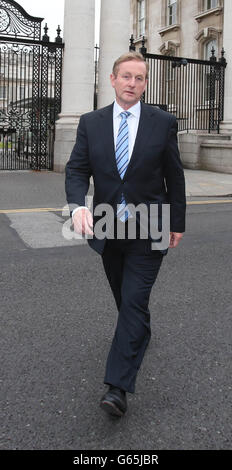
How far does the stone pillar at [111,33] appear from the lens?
685 inches

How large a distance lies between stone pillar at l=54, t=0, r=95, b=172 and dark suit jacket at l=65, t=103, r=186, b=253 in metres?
14.1

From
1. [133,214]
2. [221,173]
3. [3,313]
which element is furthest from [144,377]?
[221,173]

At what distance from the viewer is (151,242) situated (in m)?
2.91

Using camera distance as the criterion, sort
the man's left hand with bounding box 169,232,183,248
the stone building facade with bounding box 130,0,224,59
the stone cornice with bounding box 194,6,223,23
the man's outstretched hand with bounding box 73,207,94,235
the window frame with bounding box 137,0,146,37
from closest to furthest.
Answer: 1. the man's outstretched hand with bounding box 73,207,94,235
2. the man's left hand with bounding box 169,232,183,248
3. the stone cornice with bounding box 194,6,223,23
4. the stone building facade with bounding box 130,0,224,59
5. the window frame with bounding box 137,0,146,37

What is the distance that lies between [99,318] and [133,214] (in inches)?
62.1

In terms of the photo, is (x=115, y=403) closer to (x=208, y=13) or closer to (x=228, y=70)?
(x=228, y=70)

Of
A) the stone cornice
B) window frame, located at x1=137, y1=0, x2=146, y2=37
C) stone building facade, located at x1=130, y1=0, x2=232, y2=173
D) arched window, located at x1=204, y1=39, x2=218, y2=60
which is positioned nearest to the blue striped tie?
stone building facade, located at x1=130, y1=0, x2=232, y2=173

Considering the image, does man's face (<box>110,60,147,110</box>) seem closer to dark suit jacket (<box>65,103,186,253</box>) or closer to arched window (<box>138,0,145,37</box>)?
dark suit jacket (<box>65,103,186,253</box>)

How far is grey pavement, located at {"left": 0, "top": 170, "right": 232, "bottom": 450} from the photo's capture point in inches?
103

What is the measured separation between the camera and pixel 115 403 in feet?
8.82

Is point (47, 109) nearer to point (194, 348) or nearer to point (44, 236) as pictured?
point (44, 236)

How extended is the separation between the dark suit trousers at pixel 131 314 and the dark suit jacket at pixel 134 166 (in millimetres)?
177

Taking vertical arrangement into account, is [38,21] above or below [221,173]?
above

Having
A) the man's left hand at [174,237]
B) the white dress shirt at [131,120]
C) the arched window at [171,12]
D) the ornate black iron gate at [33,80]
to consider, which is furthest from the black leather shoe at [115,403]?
the arched window at [171,12]
